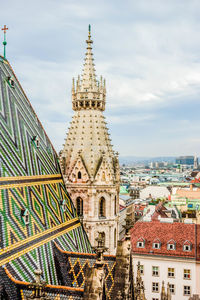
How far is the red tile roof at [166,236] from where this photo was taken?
108ft

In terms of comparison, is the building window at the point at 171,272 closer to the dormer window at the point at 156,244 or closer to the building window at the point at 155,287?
the building window at the point at 155,287

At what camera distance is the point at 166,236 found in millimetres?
34656

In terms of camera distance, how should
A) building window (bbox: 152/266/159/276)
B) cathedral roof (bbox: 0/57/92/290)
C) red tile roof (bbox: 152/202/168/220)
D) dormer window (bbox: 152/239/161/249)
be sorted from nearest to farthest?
cathedral roof (bbox: 0/57/92/290), building window (bbox: 152/266/159/276), dormer window (bbox: 152/239/161/249), red tile roof (bbox: 152/202/168/220)

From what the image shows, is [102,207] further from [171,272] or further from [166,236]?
[166,236]

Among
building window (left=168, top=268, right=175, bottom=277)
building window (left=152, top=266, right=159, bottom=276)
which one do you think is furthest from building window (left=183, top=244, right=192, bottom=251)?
building window (left=152, top=266, right=159, bottom=276)

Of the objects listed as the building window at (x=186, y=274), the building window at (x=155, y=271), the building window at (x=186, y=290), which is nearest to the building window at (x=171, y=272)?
the building window at (x=186, y=274)

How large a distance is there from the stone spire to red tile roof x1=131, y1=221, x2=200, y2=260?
653 inches

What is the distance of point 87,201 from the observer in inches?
901

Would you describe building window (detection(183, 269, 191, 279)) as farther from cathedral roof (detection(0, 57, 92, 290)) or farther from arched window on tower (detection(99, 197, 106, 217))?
cathedral roof (detection(0, 57, 92, 290))

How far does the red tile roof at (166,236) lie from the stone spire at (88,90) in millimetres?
16577

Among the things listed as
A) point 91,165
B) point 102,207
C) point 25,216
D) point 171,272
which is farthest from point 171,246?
point 25,216

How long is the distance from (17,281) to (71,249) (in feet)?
18.5

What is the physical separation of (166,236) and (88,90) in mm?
18437

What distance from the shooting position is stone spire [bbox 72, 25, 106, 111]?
2412cm
